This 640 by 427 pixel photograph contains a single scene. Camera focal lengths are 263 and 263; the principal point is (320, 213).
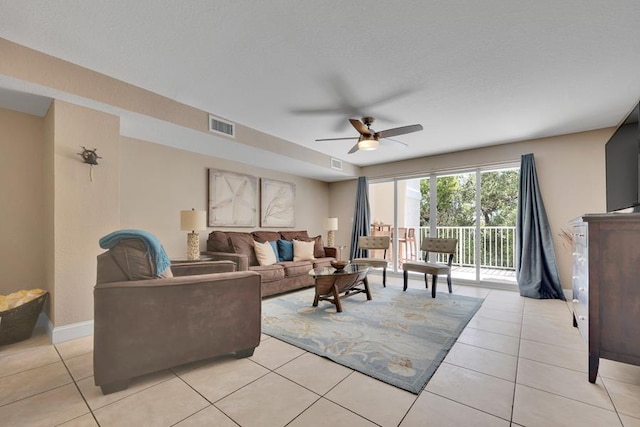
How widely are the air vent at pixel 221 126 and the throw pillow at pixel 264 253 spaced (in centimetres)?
170

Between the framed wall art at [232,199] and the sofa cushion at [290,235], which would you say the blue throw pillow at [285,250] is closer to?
the sofa cushion at [290,235]

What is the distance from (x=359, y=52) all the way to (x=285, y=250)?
335 cm

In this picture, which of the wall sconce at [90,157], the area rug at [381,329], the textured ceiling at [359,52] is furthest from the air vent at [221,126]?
the area rug at [381,329]

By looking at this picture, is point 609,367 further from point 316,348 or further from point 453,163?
point 453,163

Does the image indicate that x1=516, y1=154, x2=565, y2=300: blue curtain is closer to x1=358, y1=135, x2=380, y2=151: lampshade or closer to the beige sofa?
x1=358, y1=135, x2=380, y2=151: lampshade

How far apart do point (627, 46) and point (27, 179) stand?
537cm

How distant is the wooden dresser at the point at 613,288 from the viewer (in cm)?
157

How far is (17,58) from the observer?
6.68ft

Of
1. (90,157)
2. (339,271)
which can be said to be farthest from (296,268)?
(90,157)

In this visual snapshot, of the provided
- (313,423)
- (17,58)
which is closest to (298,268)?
(313,423)

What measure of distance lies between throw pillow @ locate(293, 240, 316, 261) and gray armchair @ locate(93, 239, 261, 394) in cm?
258

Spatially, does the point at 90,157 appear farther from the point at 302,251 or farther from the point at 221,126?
the point at 302,251

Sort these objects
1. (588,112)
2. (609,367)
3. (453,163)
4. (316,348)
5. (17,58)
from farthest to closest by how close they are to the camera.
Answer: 1. (453,163)
2. (588,112)
3. (316,348)
4. (17,58)
5. (609,367)

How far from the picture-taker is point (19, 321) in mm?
2268
